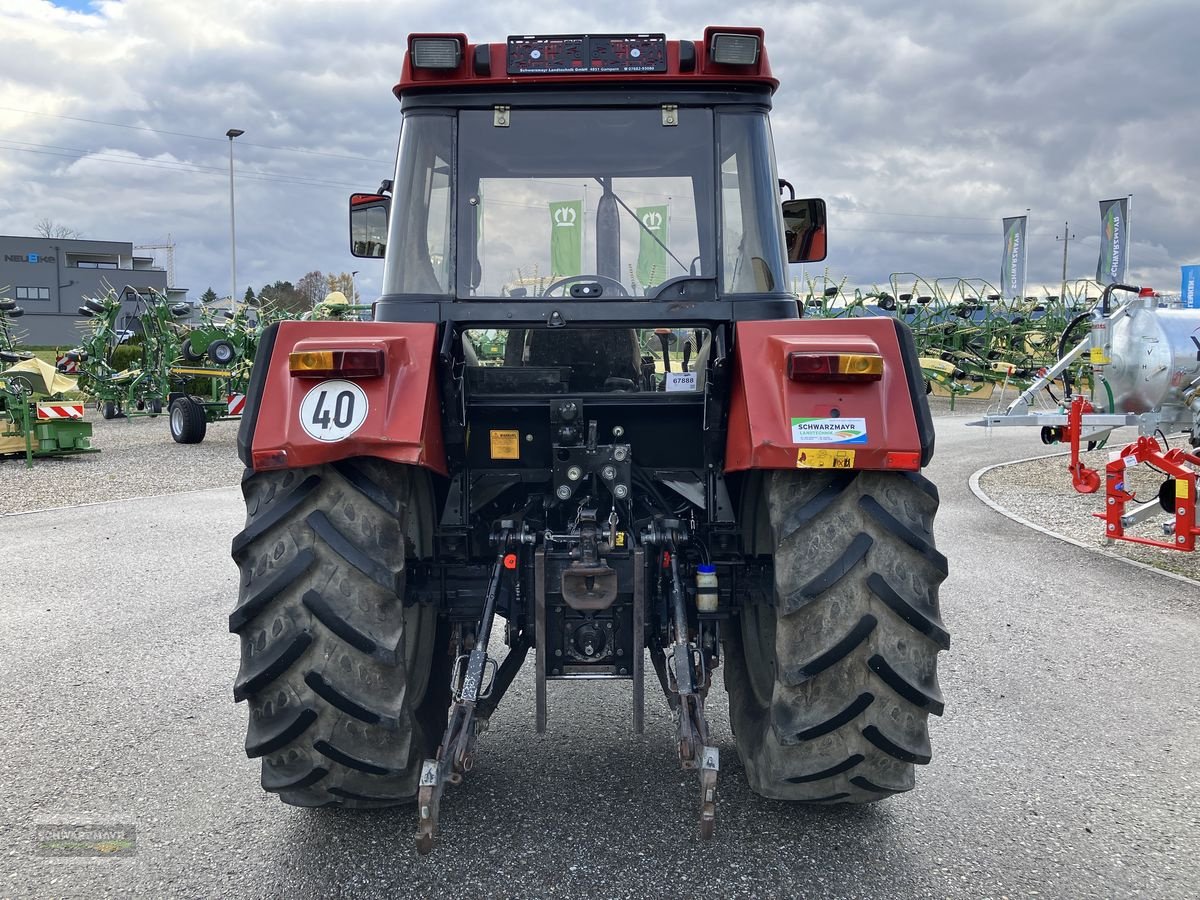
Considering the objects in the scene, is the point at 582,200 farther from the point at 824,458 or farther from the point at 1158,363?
the point at 1158,363

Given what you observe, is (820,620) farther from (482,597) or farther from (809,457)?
(482,597)

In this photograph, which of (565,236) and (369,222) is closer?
(565,236)

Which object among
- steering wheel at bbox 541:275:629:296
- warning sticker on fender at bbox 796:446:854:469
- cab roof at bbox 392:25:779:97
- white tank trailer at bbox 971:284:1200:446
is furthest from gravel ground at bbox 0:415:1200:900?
white tank trailer at bbox 971:284:1200:446

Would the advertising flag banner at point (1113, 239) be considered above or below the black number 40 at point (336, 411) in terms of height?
above

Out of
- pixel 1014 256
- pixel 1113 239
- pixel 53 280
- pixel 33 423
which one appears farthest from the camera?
pixel 53 280

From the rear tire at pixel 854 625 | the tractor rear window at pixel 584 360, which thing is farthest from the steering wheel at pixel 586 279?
the rear tire at pixel 854 625

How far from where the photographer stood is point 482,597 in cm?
363

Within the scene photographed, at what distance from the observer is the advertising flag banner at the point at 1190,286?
12.0 meters

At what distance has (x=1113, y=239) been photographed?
82.7ft

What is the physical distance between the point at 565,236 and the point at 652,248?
1.07 feet

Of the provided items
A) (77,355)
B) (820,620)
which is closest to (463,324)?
(820,620)

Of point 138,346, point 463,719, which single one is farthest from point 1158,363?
point 138,346

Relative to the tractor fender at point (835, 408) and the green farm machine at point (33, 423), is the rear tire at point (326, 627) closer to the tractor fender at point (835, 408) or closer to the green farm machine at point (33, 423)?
the tractor fender at point (835, 408)

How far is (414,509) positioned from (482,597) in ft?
1.42
